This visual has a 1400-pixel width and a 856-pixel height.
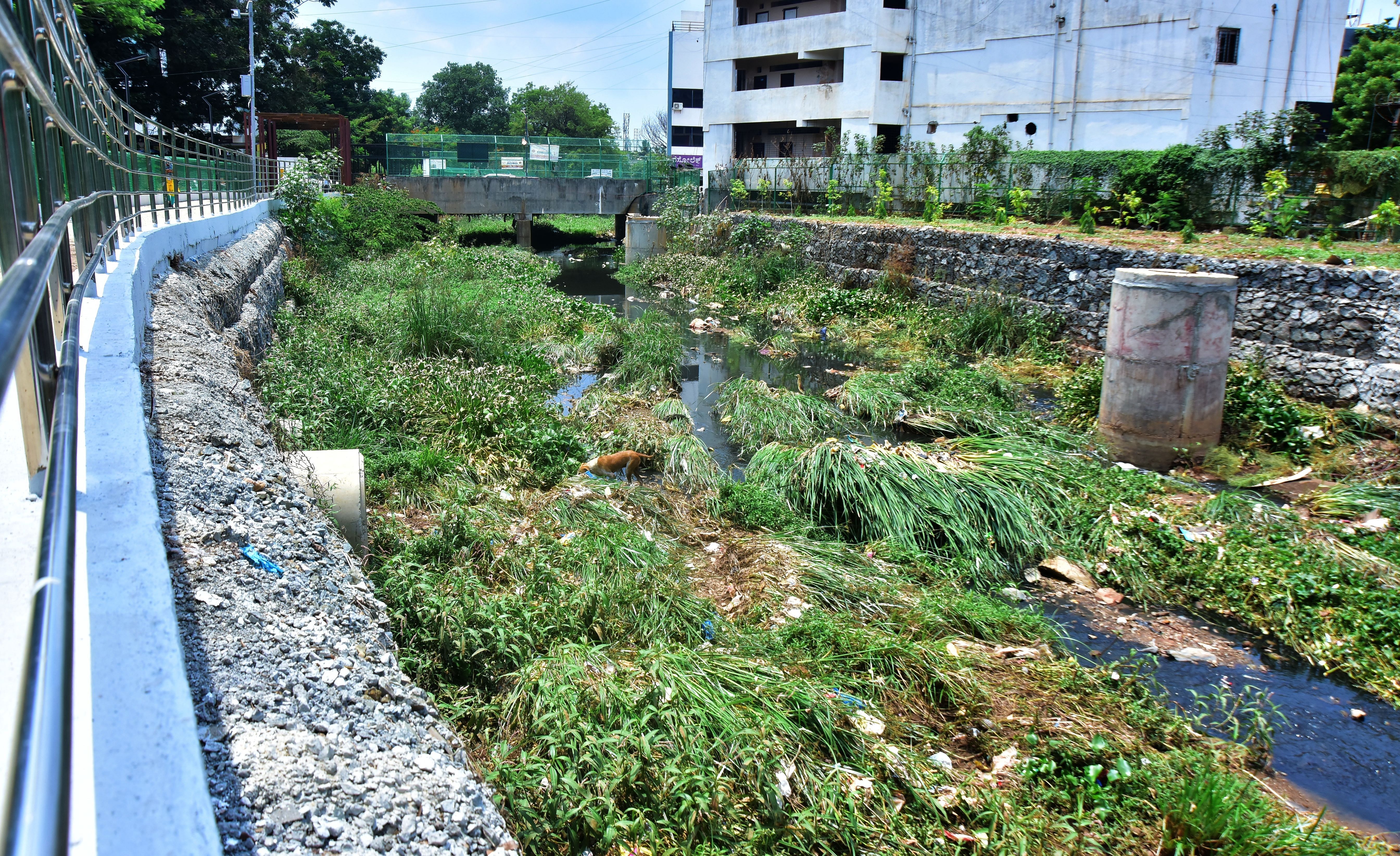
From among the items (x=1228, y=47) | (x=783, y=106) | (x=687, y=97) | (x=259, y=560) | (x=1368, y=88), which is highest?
(x=687, y=97)

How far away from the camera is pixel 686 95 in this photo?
5091cm

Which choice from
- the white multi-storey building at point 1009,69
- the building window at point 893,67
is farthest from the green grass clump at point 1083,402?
the building window at point 893,67

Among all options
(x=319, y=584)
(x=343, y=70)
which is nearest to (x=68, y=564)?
(x=319, y=584)

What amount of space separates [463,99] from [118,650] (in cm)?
8200

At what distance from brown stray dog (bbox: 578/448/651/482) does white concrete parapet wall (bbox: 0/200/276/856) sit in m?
4.49

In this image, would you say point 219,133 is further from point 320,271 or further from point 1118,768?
point 1118,768

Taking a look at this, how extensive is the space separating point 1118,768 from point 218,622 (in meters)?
3.30

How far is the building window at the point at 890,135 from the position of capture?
30.0m

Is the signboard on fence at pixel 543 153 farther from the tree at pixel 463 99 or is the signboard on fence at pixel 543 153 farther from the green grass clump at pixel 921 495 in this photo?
the tree at pixel 463 99

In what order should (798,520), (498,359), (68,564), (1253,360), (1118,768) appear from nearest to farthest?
(68,564)
(1118,768)
(798,520)
(1253,360)
(498,359)

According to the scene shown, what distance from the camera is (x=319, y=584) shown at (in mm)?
3348

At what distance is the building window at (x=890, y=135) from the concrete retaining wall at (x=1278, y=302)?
17.3 m

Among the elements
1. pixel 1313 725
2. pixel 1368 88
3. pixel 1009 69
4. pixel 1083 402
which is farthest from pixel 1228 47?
pixel 1313 725

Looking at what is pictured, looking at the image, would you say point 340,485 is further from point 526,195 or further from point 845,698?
point 526,195
